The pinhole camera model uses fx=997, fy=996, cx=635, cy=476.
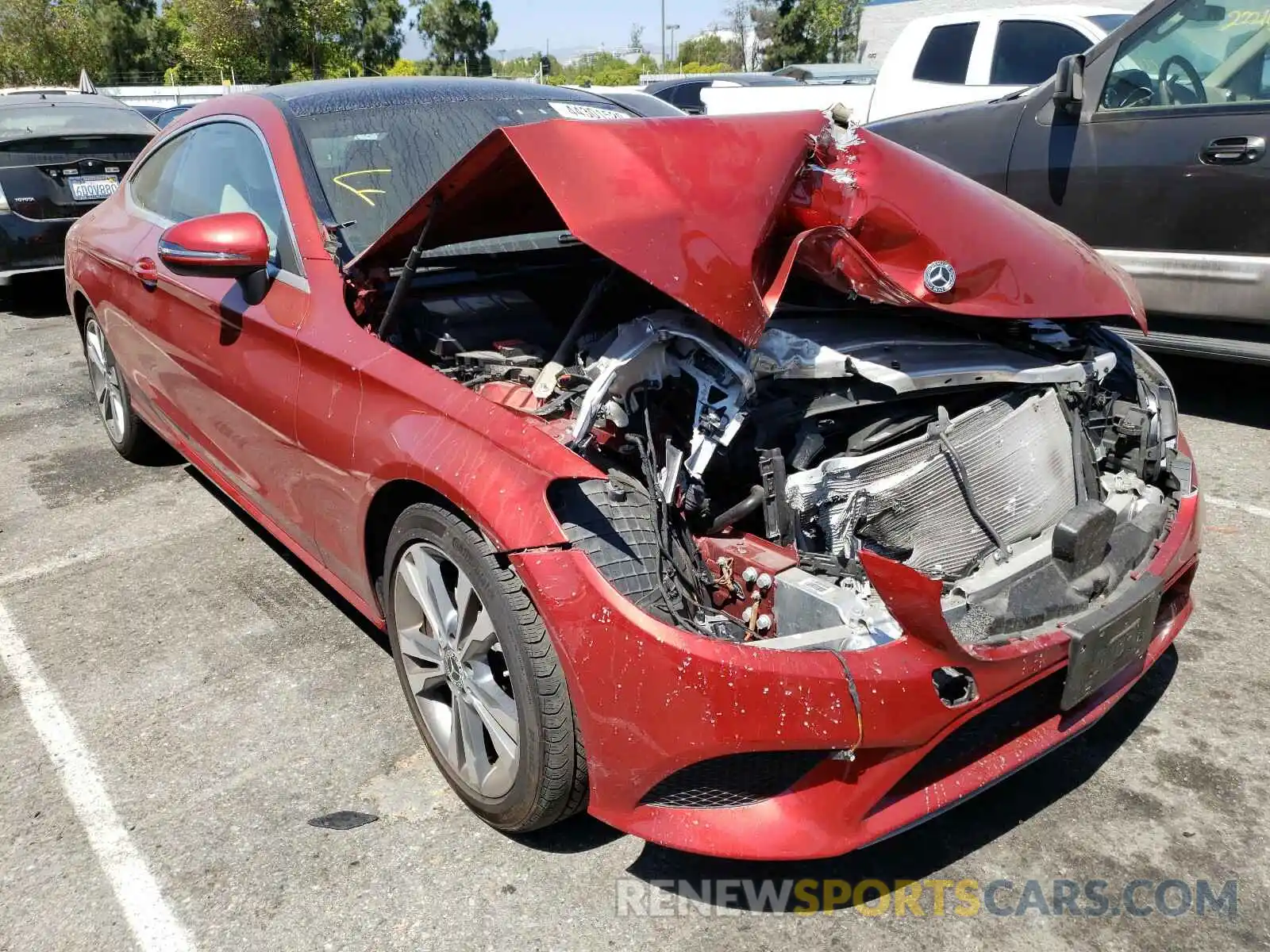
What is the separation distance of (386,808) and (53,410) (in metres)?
4.55

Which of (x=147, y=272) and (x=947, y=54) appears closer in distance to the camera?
(x=147, y=272)

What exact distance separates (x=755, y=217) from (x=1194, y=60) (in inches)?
146

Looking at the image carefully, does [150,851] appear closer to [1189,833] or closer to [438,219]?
[438,219]

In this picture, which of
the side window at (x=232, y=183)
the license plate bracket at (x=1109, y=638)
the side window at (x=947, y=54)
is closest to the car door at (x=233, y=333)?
the side window at (x=232, y=183)

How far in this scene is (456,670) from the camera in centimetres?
241

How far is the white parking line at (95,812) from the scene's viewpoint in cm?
219

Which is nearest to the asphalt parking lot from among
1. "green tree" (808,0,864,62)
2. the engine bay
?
the engine bay

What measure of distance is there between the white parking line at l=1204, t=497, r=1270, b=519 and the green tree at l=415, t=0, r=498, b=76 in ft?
166

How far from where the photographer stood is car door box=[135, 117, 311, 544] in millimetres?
2912

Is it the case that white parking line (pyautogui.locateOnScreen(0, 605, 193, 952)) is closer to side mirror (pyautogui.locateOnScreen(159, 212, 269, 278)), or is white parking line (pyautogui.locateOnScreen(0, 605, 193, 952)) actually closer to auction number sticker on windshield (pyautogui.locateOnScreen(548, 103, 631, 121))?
side mirror (pyautogui.locateOnScreen(159, 212, 269, 278))

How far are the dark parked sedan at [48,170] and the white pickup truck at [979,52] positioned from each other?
5008 millimetres

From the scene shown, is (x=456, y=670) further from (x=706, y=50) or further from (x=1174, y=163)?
(x=706, y=50)

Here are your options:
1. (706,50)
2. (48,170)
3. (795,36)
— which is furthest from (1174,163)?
(706,50)

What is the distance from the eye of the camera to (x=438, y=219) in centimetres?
254
